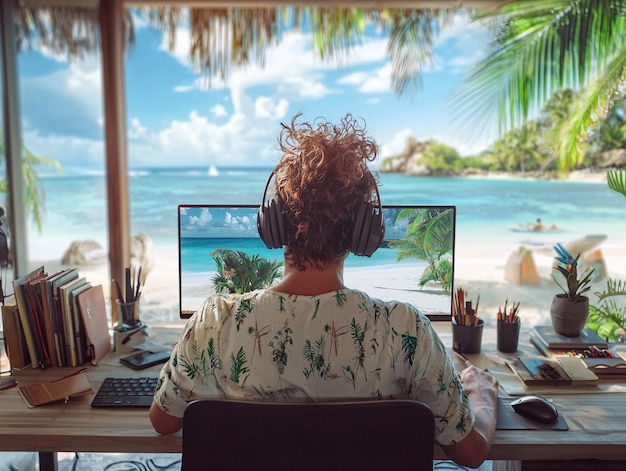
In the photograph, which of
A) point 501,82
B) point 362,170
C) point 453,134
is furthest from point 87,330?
point 453,134

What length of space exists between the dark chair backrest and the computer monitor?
676 millimetres

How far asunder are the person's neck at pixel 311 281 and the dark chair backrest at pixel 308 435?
225 millimetres

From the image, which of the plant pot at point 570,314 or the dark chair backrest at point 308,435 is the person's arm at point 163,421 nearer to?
the dark chair backrest at point 308,435

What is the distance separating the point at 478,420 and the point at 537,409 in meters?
0.16

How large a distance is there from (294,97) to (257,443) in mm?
6717

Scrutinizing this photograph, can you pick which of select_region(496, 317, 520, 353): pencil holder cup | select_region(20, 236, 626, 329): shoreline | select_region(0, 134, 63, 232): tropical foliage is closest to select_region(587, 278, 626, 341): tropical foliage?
select_region(496, 317, 520, 353): pencil holder cup

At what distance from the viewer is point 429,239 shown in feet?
4.65

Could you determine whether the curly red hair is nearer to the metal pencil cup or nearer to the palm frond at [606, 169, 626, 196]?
the metal pencil cup

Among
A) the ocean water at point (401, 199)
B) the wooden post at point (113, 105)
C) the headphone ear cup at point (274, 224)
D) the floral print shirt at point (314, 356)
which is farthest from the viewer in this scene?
the ocean water at point (401, 199)

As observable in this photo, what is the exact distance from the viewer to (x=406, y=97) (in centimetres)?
700

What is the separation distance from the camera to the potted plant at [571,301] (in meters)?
1.51

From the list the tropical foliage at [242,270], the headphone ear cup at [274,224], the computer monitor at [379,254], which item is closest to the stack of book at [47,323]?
the computer monitor at [379,254]

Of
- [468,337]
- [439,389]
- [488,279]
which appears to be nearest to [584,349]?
[468,337]

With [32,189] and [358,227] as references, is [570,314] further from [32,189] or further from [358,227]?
[32,189]
